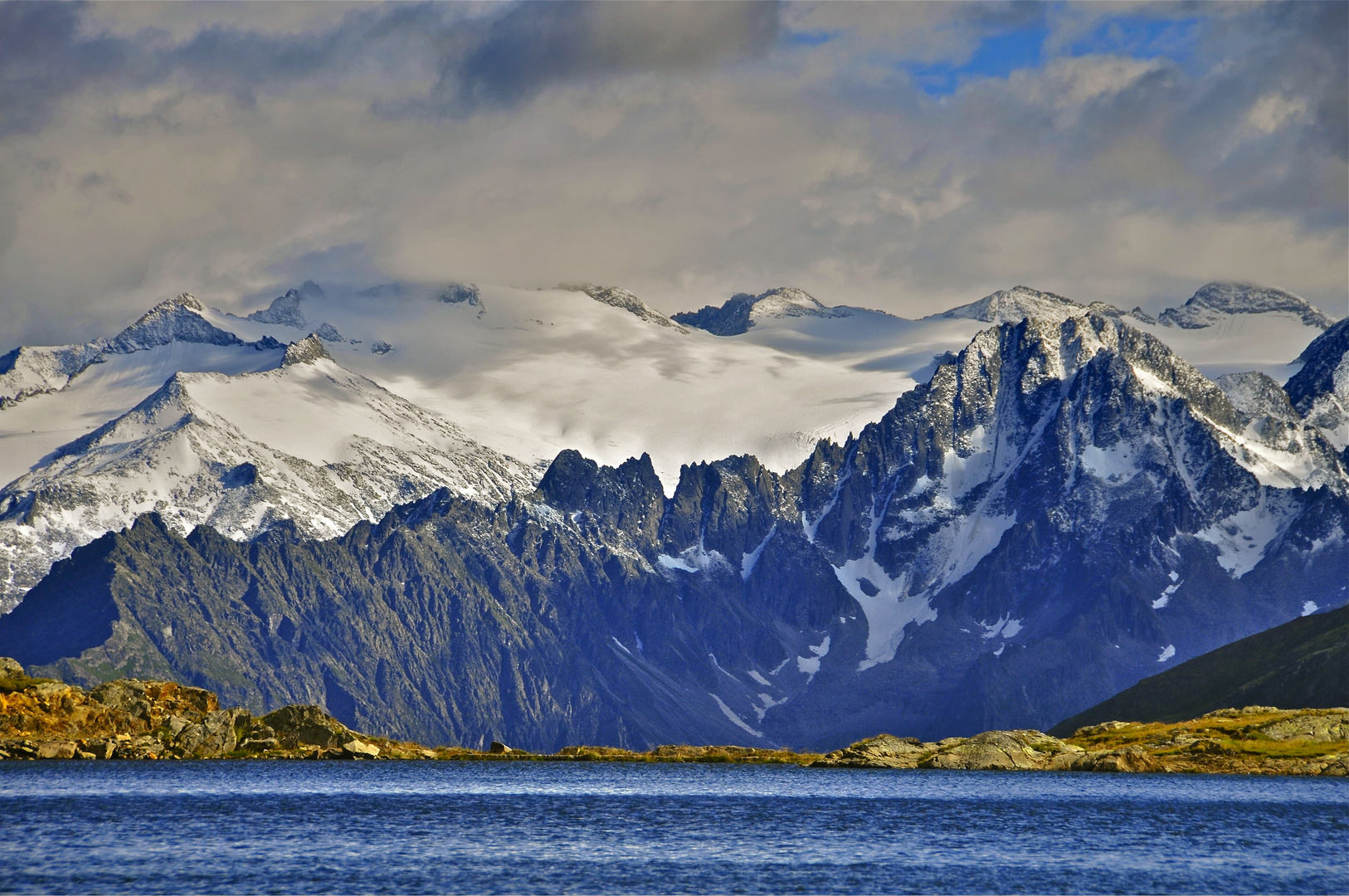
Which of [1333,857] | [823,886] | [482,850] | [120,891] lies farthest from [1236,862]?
[120,891]

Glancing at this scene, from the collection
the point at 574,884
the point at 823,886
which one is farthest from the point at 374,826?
the point at 823,886

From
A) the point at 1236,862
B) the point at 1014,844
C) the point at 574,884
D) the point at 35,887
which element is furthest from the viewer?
the point at 1014,844

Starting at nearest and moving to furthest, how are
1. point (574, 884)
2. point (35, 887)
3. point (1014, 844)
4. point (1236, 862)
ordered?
1. point (35, 887)
2. point (574, 884)
3. point (1236, 862)
4. point (1014, 844)

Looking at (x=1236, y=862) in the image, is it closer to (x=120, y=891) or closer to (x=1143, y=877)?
(x=1143, y=877)

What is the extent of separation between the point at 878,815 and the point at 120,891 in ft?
320

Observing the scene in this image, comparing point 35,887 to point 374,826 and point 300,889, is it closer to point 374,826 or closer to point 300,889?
point 300,889

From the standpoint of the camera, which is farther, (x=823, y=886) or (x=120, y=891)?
(x=823, y=886)

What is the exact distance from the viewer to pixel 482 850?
157 meters

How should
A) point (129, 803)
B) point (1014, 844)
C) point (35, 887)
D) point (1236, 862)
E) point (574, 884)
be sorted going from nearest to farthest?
1. point (35, 887)
2. point (574, 884)
3. point (1236, 862)
4. point (1014, 844)
5. point (129, 803)

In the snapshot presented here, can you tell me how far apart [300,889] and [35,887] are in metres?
19.4

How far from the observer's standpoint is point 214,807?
195375 mm

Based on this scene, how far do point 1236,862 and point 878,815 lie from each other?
172ft

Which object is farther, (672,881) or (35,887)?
(672,881)

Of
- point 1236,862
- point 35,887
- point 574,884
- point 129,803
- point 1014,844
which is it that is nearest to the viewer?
point 35,887
